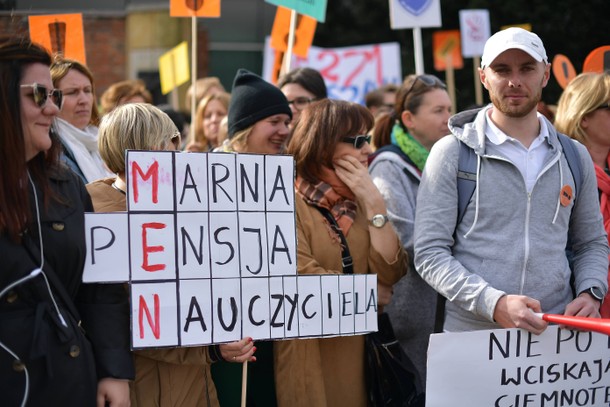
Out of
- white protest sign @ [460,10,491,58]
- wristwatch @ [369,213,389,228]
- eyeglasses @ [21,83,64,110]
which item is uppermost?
white protest sign @ [460,10,491,58]

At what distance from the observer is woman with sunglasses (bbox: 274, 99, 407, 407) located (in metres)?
3.50

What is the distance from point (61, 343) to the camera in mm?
2635

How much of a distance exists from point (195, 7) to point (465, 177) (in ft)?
9.04

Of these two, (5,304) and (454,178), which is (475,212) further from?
(5,304)

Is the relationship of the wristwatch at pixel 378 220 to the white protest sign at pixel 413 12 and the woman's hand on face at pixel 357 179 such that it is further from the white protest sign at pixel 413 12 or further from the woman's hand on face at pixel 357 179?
the white protest sign at pixel 413 12

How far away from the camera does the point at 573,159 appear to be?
3.39m

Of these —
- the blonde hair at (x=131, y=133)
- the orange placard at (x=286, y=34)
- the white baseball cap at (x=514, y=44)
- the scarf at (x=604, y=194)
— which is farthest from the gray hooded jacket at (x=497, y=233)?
the orange placard at (x=286, y=34)

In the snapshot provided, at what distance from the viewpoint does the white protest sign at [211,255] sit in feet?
9.33

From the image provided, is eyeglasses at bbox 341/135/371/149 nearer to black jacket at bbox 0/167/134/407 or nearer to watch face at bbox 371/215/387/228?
watch face at bbox 371/215/387/228

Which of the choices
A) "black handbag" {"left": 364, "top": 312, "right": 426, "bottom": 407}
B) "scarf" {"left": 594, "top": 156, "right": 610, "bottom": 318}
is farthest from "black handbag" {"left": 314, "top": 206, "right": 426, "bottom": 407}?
"scarf" {"left": 594, "top": 156, "right": 610, "bottom": 318}

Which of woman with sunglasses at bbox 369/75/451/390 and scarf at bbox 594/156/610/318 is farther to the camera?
woman with sunglasses at bbox 369/75/451/390

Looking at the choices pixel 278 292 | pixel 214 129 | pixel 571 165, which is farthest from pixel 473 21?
pixel 278 292

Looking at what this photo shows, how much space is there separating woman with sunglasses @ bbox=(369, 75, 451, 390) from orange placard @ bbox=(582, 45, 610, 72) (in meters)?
0.79

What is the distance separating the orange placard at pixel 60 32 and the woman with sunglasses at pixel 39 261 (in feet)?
7.72
